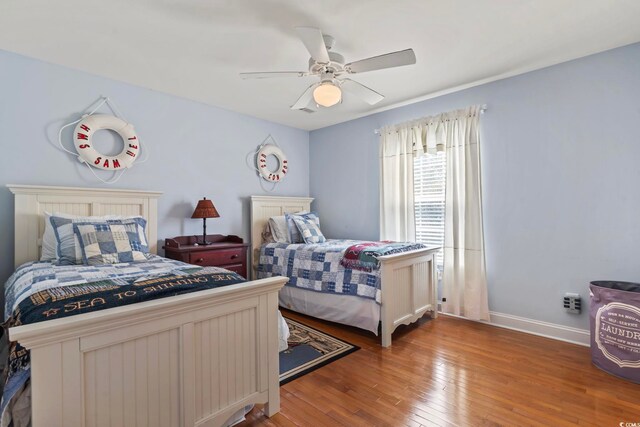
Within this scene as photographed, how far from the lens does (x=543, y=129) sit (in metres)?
2.74

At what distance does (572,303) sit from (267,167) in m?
3.51

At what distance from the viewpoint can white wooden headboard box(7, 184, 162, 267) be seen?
2.40 m

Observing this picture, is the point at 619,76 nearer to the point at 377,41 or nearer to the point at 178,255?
the point at 377,41

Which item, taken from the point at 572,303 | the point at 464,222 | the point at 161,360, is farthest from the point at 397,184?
the point at 161,360

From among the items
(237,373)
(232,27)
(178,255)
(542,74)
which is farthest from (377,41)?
(178,255)

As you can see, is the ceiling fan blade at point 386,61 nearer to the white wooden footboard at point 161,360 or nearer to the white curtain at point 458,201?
the white curtain at point 458,201

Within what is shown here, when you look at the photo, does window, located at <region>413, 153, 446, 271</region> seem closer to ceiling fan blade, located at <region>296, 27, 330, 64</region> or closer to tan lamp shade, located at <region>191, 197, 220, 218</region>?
ceiling fan blade, located at <region>296, 27, 330, 64</region>

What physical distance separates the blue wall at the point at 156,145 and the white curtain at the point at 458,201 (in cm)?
175

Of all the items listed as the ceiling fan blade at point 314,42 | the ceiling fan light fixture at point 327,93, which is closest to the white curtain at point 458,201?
the ceiling fan light fixture at point 327,93

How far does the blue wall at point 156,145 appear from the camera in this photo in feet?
A: 8.04

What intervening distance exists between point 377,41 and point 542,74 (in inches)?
63.7

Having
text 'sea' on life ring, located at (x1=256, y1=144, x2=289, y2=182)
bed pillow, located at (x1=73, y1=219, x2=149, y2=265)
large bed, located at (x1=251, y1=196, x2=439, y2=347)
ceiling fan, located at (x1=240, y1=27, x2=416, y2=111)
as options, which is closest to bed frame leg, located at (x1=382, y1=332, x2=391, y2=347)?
large bed, located at (x1=251, y1=196, x2=439, y2=347)

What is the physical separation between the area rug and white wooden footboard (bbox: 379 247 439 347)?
399mm

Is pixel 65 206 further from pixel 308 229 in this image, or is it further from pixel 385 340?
pixel 385 340
